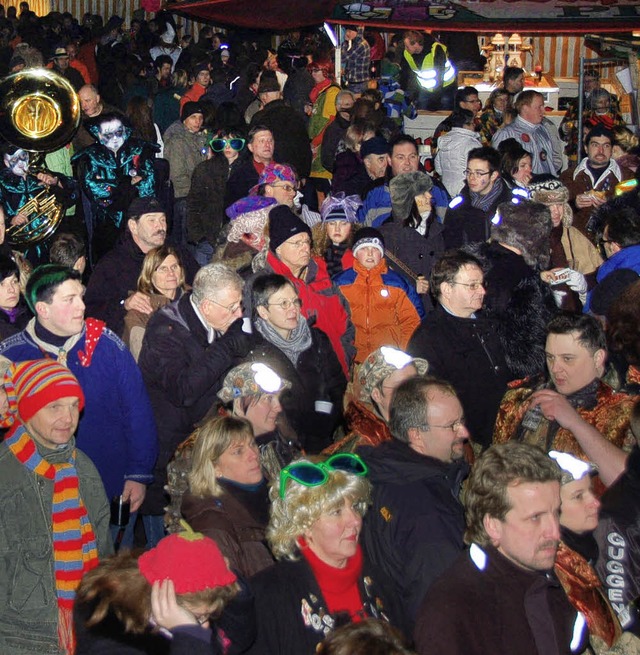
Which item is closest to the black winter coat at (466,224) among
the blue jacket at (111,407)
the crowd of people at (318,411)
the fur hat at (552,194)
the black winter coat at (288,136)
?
the crowd of people at (318,411)

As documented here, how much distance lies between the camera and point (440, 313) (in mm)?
5371

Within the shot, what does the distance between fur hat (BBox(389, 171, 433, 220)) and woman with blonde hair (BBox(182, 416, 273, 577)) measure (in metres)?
3.50

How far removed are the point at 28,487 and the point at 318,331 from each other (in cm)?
181

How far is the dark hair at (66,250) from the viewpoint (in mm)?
6332

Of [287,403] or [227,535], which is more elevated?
[227,535]

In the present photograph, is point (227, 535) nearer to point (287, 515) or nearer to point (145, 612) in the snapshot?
point (287, 515)

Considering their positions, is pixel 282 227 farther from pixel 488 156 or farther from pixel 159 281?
pixel 488 156

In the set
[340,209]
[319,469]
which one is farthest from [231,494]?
[340,209]

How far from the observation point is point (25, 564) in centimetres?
391

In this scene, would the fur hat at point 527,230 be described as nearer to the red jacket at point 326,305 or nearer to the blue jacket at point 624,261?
the blue jacket at point 624,261

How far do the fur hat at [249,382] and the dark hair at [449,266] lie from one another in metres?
1.15

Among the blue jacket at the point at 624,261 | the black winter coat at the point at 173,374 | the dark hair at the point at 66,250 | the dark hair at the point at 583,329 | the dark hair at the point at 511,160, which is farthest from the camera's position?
the dark hair at the point at 511,160

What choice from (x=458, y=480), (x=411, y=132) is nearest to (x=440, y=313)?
(x=458, y=480)

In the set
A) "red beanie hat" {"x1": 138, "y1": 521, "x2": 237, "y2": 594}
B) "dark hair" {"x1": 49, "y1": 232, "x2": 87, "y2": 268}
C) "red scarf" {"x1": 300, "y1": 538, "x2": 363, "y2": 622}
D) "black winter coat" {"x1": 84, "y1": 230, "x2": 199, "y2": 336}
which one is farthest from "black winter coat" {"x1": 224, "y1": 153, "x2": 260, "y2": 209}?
"red beanie hat" {"x1": 138, "y1": 521, "x2": 237, "y2": 594}
